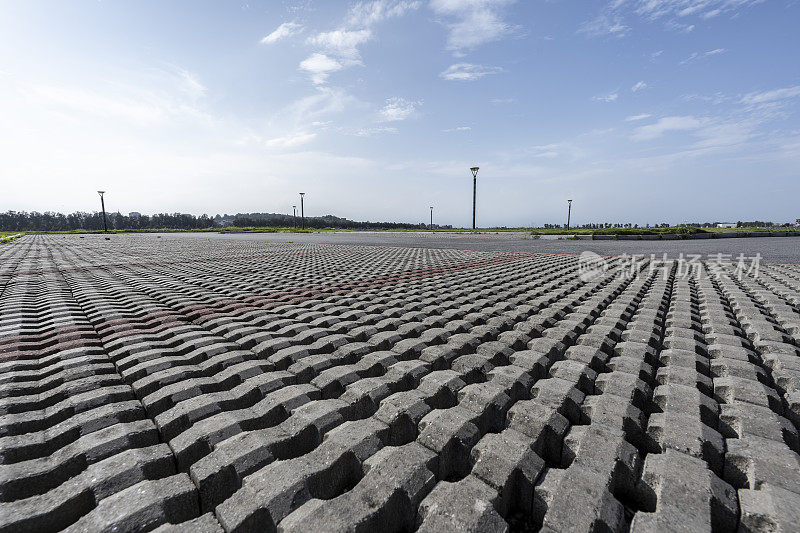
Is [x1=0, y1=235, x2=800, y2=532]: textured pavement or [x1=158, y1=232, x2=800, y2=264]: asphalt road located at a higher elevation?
[x1=158, y1=232, x2=800, y2=264]: asphalt road

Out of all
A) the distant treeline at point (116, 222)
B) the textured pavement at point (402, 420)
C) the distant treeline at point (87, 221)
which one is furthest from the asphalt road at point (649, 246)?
the distant treeline at point (87, 221)

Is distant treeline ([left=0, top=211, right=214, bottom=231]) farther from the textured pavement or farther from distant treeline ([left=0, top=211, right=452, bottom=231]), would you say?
the textured pavement

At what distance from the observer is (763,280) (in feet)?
20.6

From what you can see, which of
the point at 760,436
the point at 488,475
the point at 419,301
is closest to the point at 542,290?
the point at 419,301

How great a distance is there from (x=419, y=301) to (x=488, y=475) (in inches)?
129

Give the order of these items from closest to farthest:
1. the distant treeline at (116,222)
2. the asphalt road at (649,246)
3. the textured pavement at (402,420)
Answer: the textured pavement at (402,420)
the asphalt road at (649,246)
the distant treeline at (116,222)

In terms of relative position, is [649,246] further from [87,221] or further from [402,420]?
[87,221]

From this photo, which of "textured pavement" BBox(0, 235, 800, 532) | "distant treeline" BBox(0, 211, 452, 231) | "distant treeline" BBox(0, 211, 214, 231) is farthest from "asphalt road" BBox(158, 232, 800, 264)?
"distant treeline" BBox(0, 211, 214, 231)

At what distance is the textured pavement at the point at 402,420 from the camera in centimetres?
139

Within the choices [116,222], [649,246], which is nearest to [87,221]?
[116,222]

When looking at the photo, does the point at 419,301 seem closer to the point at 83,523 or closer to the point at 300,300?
the point at 300,300

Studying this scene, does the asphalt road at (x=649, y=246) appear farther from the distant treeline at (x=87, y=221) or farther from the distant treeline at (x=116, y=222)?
the distant treeline at (x=87, y=221)

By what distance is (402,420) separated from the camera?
1934mm

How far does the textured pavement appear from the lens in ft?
4.55
